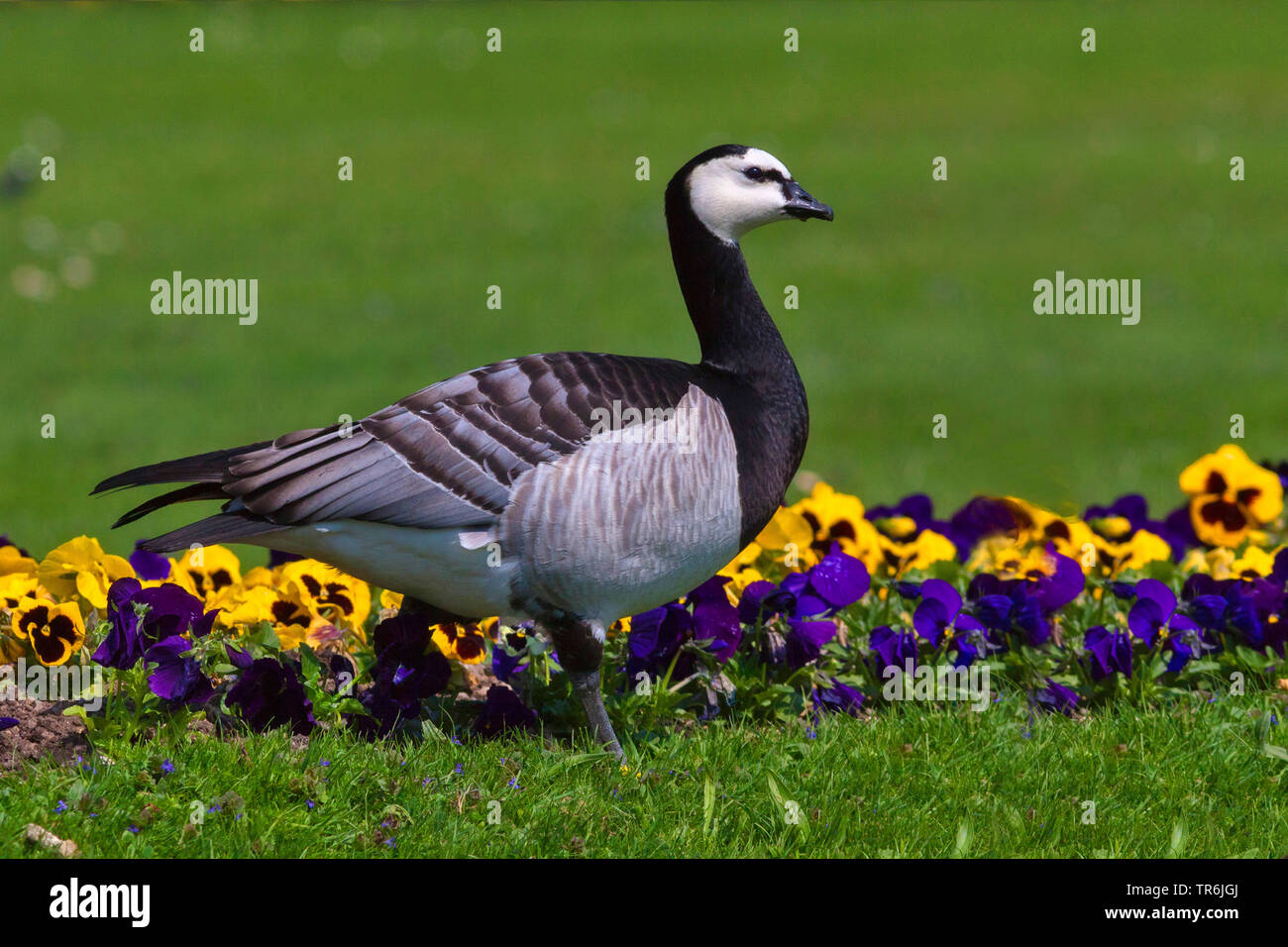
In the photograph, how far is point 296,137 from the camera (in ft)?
68.0

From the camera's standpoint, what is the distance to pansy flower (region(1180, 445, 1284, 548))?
21.9 ft

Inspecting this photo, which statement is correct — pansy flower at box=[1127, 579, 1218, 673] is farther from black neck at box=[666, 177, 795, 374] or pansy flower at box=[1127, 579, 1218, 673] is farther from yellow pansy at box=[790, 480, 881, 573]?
black neck at box=[666, 177, 795, 374]

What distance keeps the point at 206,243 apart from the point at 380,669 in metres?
11.5

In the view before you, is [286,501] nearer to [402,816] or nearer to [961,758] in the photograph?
[402,816]

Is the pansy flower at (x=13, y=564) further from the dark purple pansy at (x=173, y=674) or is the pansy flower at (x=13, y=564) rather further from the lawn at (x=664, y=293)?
the lawn at (x=664, y=293)

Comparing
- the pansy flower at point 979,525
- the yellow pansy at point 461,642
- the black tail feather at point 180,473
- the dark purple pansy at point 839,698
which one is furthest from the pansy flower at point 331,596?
the pansy flower at point 979,525

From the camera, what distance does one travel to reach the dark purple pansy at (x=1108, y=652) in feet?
17.5

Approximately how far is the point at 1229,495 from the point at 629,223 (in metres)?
11.0

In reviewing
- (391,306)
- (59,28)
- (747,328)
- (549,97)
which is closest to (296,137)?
(549,97)

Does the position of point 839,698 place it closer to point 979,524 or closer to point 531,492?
point 531,492

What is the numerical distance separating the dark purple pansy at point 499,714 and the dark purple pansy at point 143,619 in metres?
0.92

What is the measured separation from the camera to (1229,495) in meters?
6.72

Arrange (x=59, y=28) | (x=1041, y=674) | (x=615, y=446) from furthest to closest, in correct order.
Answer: (x=59, y=28), (x=1041, y=674), (x=615, y=446)

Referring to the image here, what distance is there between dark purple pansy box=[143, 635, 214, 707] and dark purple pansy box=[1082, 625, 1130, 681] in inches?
113
